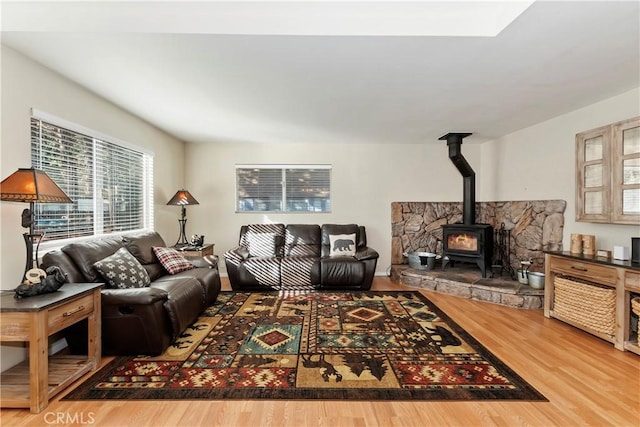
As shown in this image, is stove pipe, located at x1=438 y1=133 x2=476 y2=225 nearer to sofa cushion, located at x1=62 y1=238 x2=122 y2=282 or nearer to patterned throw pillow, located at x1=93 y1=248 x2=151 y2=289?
patterned throw pillow, located at x1=93 y1=248 x2=151 y2=289

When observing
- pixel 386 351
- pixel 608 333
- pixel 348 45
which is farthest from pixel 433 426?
pixel 348 45

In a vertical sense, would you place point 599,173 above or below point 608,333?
Result: above

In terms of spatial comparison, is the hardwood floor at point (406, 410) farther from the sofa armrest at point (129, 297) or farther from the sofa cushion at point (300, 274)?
the sofa cushion at point (300, 274)

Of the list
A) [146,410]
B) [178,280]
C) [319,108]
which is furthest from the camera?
[319,108]

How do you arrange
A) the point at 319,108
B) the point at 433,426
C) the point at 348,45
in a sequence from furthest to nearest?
the point at 319,108 < the point at 348,45 < the point at 433,426

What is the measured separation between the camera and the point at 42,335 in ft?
5.98

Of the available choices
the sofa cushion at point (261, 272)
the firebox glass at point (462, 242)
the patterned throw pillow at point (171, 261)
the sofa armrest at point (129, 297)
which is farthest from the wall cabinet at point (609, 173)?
the patterned throw pillow at point (171, 261)

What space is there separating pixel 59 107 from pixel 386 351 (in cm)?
358

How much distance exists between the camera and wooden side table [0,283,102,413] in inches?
70.6

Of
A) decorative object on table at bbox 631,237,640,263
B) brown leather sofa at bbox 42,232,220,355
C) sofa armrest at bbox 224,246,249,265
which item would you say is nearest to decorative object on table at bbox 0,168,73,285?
brown leather sofa at bbox 42,232,220,355

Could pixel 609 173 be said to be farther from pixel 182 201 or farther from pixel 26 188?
pixel 182 201

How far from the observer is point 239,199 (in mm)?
5484

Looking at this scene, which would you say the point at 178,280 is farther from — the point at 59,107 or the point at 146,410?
the point at 59,107

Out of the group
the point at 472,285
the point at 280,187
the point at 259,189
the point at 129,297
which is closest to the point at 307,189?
the point at 280,187
